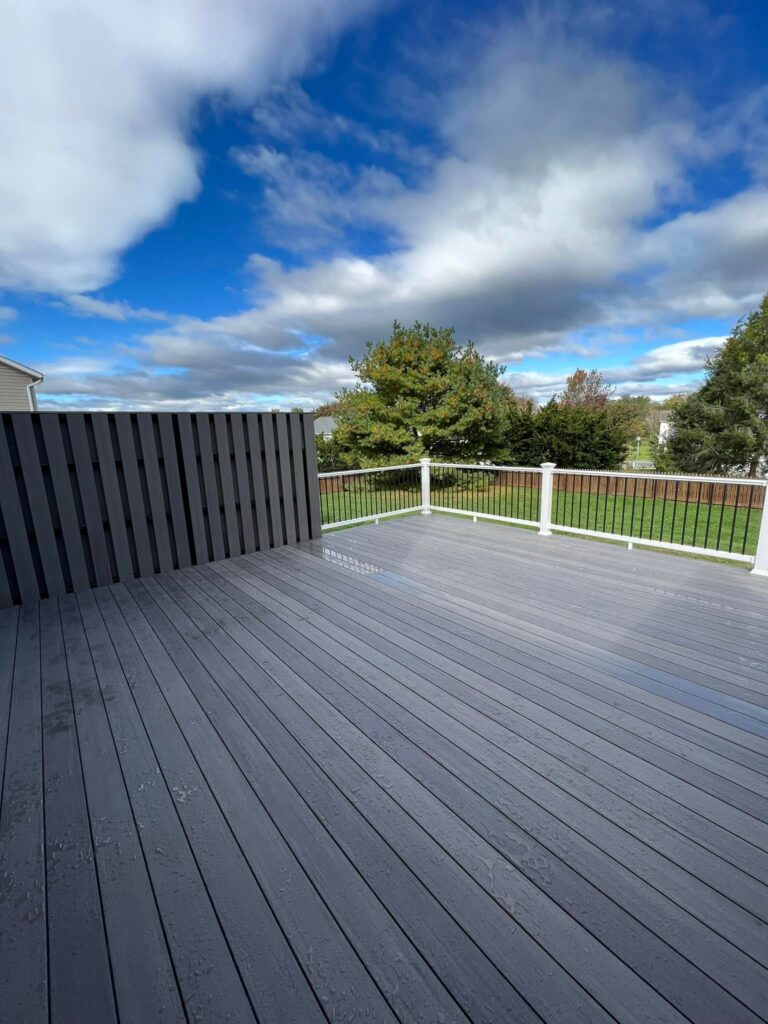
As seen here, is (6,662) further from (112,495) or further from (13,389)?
(13,389)

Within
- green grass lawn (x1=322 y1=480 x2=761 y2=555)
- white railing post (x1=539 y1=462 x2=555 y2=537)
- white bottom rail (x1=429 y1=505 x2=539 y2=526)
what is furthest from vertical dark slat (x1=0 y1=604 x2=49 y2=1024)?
white bottom rail (x1=429 y1=505 x2=539 y2=526)

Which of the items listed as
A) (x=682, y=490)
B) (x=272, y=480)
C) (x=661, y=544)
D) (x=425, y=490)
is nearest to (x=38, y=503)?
(x=272, y=480)

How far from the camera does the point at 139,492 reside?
373cm

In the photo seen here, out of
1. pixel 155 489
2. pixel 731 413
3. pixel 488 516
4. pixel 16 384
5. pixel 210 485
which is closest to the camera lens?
pixel 155 489

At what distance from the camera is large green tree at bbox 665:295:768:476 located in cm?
1255

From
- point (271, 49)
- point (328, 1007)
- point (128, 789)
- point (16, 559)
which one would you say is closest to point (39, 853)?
point (128, 789)

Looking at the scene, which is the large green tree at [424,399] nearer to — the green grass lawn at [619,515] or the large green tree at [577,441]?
the large green tree at [577,441]

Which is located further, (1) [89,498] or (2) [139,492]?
(2) [139,492]

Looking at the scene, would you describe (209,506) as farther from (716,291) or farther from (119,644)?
(716,291)

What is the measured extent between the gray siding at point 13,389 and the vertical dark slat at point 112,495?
11.5m

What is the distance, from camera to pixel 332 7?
425cm

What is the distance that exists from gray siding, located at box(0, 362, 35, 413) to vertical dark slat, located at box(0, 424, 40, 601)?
11.5 meters

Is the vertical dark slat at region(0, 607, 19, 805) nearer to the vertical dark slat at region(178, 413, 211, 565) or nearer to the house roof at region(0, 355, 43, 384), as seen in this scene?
the vertical dark slat at region(178, 413, 211, 565)

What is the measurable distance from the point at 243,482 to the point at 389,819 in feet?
11.8
